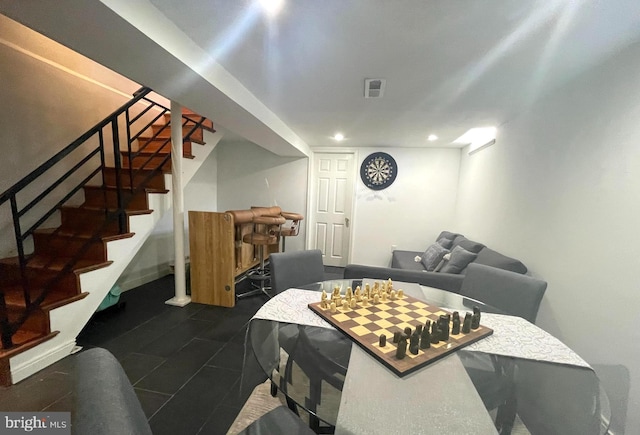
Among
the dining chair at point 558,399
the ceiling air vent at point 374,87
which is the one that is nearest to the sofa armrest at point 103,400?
the dining chair at point 558,399

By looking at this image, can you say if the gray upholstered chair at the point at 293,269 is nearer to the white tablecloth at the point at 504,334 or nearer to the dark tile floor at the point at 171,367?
the white tablecloth at the point at 504,334

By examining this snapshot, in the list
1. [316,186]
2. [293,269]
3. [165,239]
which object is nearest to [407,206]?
[316,186]

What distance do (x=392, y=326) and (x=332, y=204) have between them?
3591 millimetres

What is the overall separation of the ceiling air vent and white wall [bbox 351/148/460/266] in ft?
7.57

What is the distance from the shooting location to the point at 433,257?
3.21m

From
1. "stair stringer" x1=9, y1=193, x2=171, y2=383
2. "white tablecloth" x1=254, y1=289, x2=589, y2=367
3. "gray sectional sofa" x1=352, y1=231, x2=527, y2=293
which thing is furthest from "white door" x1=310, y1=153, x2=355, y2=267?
"white tablecloth" x1=254, y1=289, x2=589, y2=367

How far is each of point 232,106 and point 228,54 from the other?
0.52 metres

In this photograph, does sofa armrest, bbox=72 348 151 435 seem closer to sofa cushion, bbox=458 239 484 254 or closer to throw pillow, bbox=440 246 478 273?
throw pillow, bbox=440 246 478 273

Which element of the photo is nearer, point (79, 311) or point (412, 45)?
point (412, 45)

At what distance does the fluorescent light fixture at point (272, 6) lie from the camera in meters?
1.12

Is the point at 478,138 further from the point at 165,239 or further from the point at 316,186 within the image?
the point at 165,239

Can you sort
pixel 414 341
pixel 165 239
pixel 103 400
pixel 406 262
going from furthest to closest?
1. pixel 165 239
2. pixel 406 262
3. pixel 414 341
4. pixel 103 400

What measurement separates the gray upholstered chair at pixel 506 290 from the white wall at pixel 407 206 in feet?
8.62

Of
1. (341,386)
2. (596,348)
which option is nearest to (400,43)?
(341,386)
